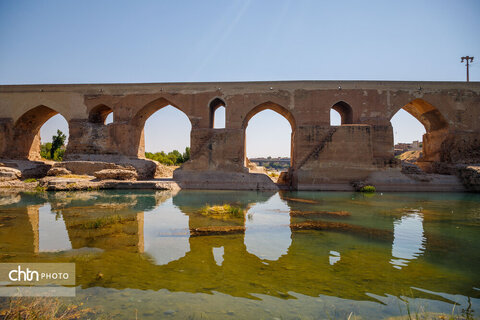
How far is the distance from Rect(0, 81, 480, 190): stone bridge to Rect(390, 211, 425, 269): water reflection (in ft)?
27.6

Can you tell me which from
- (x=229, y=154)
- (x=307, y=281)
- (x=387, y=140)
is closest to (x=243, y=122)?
(x=229, y=154)

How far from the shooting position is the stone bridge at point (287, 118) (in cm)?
1498

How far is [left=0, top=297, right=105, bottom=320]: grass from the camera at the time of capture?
76.5 inches

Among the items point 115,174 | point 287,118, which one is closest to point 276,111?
point 287,118

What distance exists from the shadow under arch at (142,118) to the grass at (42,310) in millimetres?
15155

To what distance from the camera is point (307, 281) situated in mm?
2832

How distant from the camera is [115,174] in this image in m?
14.0

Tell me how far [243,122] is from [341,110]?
6520 mm

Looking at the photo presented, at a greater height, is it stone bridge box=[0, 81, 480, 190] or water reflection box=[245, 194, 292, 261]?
stone bridge box=[0, 81, 480, 190]

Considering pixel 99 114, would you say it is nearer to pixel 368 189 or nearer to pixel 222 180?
pixel 222 180

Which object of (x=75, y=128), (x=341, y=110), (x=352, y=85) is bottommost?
(x=75, y=128)

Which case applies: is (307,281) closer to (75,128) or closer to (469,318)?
(469,318)

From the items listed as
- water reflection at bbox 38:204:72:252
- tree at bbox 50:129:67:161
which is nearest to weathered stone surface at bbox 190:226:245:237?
water reflection at bbox 38:204:72:252

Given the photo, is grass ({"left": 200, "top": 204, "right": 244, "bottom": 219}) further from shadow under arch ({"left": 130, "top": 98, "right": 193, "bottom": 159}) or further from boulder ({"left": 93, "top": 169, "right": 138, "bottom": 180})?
shadow under arch ({"left": 130, "top": 98, "right": 193, "bottom": 159})
